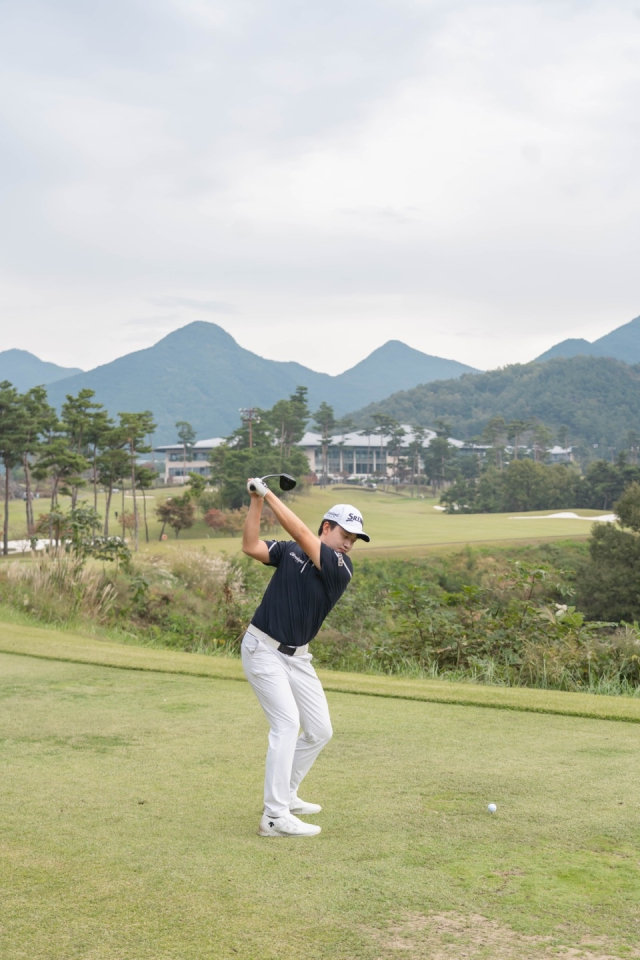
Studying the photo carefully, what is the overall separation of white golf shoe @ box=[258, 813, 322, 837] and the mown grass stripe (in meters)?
4.02

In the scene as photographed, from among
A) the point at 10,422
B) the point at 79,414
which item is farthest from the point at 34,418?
the point at 79,414

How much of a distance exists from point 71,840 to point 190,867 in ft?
2.43

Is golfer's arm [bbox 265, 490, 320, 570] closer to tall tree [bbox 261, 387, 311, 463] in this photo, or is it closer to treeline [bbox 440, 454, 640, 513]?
treeline [bbox 440, 454, 640, 513]

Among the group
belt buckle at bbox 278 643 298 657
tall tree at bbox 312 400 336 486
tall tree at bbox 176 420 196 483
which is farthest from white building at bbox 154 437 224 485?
belt buckle at bbox 278 643 298 657

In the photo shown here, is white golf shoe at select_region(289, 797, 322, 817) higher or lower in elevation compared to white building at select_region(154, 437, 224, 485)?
lower

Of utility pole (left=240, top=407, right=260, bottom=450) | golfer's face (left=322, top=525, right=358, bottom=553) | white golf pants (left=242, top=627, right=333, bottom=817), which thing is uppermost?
utility pole (left=240, top=407, right=260, bottom=450)

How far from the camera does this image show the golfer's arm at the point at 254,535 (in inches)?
189

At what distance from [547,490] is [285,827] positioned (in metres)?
87.1

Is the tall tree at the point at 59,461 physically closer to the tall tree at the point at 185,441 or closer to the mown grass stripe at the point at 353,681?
the mown grass stripe at the point at 353,681

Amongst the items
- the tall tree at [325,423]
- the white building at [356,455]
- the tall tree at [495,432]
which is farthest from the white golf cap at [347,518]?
the white building at [356,455]

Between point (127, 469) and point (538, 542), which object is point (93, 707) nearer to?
point (538, 542)

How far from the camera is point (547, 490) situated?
293 ft

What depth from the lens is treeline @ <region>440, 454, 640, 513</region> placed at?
86.8 metres

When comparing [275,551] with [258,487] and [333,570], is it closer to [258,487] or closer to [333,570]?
[333,570]
